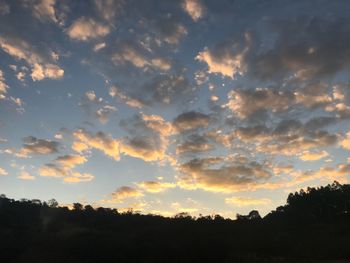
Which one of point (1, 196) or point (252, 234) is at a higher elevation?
point (1, 196)

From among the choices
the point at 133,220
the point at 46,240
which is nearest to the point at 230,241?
the point at 46,240

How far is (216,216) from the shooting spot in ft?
183

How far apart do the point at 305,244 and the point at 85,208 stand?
49.1m

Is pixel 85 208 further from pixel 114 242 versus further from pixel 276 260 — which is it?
pixel 276 260

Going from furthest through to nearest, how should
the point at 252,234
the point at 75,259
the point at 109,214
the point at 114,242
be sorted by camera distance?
the point at 109,214 < the point at 252,234 < the point at 114,242 < the point at 75,259

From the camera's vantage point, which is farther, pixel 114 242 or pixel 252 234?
pixel 252 234

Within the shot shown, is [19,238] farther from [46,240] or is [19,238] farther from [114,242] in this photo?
[114,242]

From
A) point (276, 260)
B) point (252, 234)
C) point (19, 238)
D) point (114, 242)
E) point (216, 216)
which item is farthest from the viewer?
point (216, 216)

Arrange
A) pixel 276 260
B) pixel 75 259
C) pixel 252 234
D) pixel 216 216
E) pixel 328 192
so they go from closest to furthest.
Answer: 1. pixel 276 260
2. pixel 75 259
3. pixel 252 234
4. pixel 216 216
5. pixel 328 192

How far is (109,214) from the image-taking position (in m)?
66.4

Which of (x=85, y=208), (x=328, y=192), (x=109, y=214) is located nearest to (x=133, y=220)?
(x=109, y=214)

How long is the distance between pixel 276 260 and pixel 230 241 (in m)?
7.24

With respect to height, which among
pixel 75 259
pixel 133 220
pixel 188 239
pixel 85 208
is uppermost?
pixel 85 208

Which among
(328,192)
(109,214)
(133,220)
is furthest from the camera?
(328,192)
